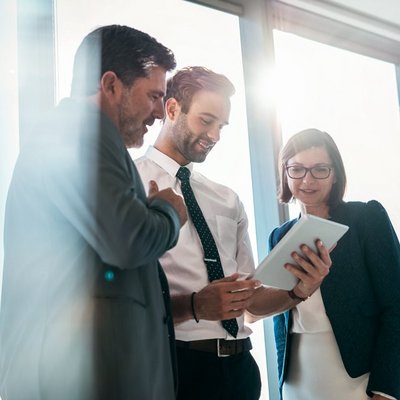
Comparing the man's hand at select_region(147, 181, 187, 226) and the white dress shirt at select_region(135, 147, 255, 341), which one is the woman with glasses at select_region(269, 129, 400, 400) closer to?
the white dress shirt at select_region(135, 147, 255, 341)

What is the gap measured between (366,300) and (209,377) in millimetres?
589

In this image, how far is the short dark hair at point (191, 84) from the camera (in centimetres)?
176

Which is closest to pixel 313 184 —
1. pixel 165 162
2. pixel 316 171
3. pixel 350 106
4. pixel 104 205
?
pixel 316 171

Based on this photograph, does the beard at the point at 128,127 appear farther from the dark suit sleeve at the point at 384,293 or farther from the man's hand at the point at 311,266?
the dark suit sleeve at the point at 384,293

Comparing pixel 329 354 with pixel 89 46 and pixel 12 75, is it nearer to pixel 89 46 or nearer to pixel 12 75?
pixel 89 46

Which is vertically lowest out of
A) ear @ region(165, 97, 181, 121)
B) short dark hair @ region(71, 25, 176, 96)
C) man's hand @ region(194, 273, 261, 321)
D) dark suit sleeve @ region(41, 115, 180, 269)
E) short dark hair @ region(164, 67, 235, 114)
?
man's hand @ region(194, 273, 261, 321)

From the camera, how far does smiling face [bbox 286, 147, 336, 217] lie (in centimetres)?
180

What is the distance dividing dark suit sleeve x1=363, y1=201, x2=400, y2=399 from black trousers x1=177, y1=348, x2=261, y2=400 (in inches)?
16.6

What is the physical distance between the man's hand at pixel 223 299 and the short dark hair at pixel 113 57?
55cm

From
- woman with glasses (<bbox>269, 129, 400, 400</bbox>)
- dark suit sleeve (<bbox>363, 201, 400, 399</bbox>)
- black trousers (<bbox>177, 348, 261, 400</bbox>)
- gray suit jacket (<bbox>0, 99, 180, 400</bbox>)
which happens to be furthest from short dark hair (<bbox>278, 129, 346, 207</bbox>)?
gray suit jacket (<bbox>0, 99, 180, 400</bbox>)

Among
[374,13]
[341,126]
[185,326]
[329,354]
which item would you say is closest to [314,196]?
[329,354]

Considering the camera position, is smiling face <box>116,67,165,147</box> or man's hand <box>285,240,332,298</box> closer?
smiling face <box>116,67,165,147</box>

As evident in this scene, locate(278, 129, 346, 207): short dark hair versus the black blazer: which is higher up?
locate(278, 129, 346, 207): short dark hair

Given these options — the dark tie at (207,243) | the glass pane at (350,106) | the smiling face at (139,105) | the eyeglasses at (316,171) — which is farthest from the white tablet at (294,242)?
the glass pane at (350,106)
